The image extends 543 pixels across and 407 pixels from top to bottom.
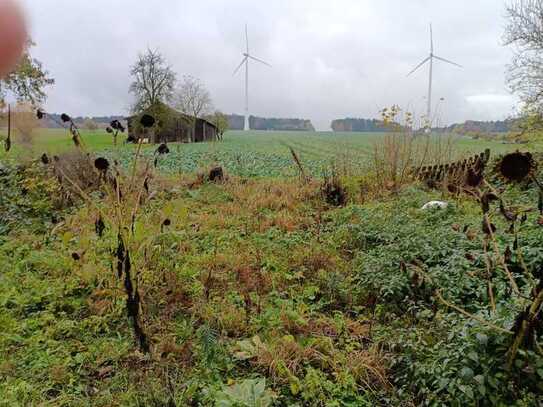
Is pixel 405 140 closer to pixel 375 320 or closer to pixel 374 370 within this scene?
pixel 375 320

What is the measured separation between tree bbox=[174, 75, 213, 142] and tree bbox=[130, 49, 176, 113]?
2.10 meters

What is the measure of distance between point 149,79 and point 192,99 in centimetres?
489

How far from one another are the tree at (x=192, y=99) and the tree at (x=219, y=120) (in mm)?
781

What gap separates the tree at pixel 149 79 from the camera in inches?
935

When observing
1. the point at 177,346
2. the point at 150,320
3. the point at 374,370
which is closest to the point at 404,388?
the point at 374,370

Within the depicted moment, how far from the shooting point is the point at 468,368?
4.94ft

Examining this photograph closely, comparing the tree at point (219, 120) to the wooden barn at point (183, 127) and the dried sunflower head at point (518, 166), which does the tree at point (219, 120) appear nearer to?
the wooden barn at point (183, 127)

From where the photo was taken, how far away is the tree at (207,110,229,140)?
29.0m

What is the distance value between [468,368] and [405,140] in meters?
5.97

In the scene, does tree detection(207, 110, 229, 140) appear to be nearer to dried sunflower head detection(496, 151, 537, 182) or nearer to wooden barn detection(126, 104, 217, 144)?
wooden barn detection(126, 104, 217, 144)

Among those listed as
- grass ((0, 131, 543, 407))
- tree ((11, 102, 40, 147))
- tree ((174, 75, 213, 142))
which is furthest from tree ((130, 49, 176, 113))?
grass ((0, 131, 543, 407))

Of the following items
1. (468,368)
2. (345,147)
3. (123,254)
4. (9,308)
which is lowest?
(9,308)

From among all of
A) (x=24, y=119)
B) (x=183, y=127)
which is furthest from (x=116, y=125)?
(x=183, y=127)

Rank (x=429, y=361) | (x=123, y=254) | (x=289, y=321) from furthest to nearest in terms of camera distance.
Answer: (x=289, y=321), (x=123, y=254), (x=429, y=361)
